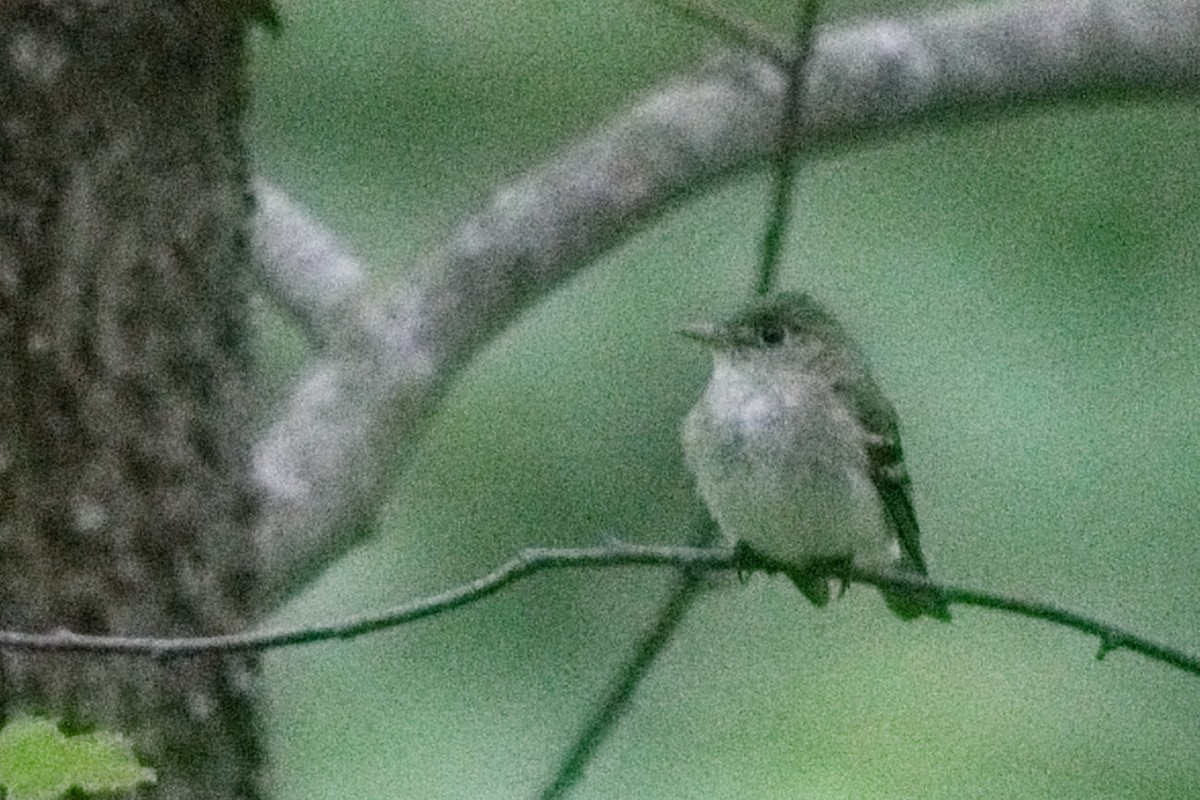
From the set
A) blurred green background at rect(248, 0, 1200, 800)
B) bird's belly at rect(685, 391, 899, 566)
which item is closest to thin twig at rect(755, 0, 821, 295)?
bird's belly at rect(685, 391, 899, 566)

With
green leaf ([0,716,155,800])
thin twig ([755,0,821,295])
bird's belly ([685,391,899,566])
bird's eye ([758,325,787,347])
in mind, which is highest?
thin twig ([755,0,821,295])

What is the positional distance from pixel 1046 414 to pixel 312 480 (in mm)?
1106

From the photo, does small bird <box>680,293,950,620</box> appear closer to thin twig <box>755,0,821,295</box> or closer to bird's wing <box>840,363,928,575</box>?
bird's wing <box>840,363,928,575</box>

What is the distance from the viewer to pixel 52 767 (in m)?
1.15

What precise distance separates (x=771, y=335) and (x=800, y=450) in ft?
0.46

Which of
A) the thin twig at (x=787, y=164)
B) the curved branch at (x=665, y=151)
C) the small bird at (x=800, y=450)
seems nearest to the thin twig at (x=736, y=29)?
the thin twig at (x=787, y=164)

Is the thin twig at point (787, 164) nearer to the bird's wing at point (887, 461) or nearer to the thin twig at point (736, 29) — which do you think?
the thin twig at point (736, 29)

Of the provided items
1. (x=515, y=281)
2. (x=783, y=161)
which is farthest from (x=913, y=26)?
(x=783, y=161)

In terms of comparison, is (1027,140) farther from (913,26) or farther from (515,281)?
(515,281)

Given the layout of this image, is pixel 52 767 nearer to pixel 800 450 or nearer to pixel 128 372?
pixel 128 372

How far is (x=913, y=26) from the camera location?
2.28 metres

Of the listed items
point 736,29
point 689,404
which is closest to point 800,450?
point 736,29

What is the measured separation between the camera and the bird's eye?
182cm

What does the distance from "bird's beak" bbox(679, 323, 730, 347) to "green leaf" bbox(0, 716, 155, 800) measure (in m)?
0.75
